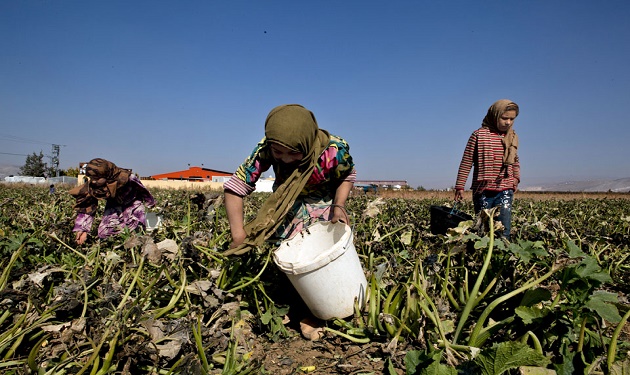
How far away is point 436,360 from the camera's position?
1.32m

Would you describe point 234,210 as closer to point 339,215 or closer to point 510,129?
point 339,215

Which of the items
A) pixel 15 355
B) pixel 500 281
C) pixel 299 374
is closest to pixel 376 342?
pixel 299 374

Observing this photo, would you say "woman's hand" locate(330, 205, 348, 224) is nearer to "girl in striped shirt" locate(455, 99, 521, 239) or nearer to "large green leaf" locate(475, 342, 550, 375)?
"large green leaf" locate(475, 342, 550, 375)

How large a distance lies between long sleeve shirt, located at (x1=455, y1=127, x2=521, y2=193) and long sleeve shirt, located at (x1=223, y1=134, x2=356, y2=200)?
1486 millimetres

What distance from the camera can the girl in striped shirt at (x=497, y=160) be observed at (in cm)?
336

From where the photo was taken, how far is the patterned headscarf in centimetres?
331

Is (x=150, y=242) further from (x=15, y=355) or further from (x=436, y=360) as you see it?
(x=436, y=360)

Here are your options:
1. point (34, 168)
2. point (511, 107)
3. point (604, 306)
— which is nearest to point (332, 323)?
point (604, 306)

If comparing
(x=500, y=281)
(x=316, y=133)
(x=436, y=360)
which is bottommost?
(x=436, y=360)

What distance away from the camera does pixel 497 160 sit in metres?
3.39

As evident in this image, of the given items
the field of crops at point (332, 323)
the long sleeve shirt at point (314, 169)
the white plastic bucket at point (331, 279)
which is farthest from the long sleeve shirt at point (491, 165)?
the white plastic bucket at point (331, 279)

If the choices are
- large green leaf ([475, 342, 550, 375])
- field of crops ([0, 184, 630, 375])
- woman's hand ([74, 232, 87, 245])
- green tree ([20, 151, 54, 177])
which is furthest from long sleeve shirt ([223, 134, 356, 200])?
green tree ([20, 151, 54, 177])

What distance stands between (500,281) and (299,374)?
108 centimetres

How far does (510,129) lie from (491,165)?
397 millimetres
